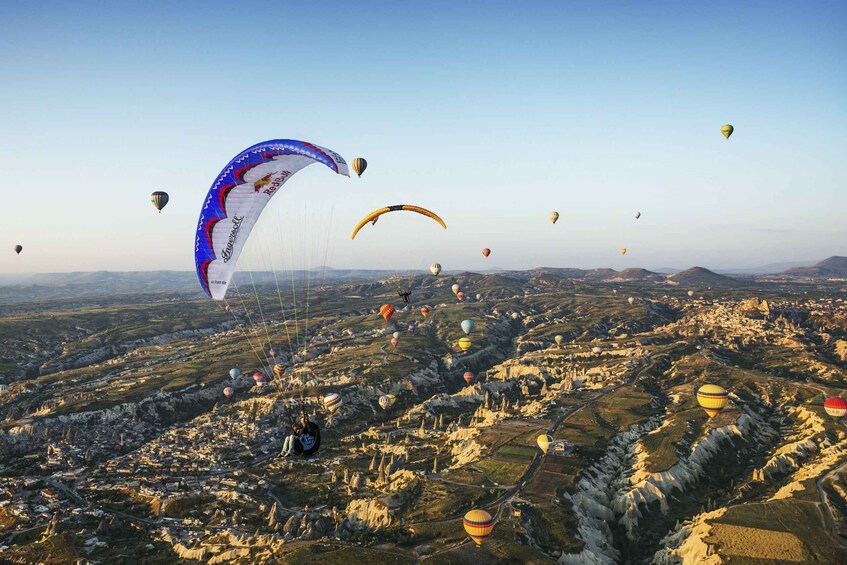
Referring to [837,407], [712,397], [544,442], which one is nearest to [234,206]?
[544,442]

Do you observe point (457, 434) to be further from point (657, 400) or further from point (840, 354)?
point (840, 354)

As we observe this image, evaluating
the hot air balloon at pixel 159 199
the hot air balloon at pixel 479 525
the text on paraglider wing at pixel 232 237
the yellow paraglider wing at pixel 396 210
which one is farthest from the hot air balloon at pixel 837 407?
the hot air balloon at pixel 159 199

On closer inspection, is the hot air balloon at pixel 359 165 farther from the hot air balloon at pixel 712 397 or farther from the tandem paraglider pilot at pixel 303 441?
the hot air balloon at pixel 712 397

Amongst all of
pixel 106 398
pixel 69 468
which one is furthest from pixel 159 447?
pixel 106 398

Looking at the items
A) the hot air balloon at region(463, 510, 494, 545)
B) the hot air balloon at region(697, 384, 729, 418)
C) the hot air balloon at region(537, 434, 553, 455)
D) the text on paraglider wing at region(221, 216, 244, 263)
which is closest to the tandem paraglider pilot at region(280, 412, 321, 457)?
the text on paraglider wing at region(221, 216, 244, 263)

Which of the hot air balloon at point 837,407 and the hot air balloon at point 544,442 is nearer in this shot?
the hot air balloon at point 544,442
